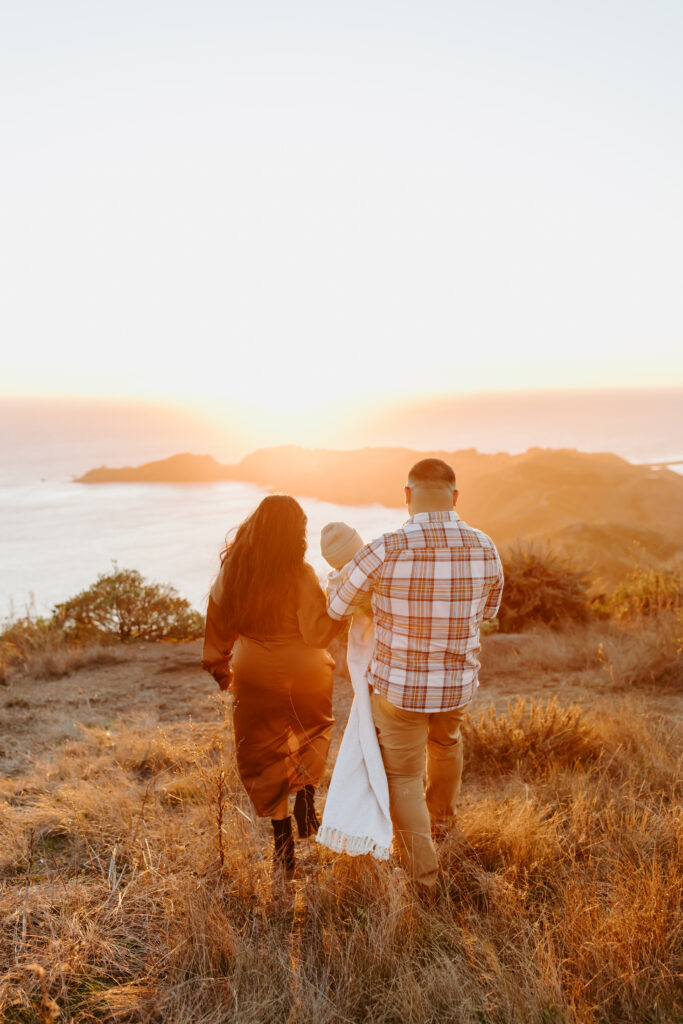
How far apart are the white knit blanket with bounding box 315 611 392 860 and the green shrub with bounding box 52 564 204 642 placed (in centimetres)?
765

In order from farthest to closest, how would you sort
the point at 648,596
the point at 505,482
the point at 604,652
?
1. the point at 505,482
2. the point at 648,596
3. the point at 604,652

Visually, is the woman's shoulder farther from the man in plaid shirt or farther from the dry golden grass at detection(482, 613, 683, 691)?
the dry golden grass at detection(482, 613, 683, 691)

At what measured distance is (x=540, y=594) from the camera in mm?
9266

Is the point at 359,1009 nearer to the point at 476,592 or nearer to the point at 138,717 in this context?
the point at 476,592

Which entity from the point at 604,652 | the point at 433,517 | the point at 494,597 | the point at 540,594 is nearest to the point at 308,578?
the point at 433,517

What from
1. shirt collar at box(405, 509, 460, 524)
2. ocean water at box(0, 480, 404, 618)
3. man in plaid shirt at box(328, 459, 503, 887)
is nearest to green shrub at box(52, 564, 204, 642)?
ocean water at box(0, 480, 404, 618)

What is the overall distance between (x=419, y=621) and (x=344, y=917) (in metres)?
1.33

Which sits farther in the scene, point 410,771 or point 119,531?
point 119,531

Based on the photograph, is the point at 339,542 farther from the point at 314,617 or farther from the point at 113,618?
the point at 113,618

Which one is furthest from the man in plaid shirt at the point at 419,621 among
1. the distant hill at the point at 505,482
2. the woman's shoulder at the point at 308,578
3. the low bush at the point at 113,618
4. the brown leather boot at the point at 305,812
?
the distant hill at the point at 505,482

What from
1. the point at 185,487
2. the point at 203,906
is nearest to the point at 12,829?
the point at 203,906

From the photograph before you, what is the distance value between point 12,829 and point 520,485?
1116 inches

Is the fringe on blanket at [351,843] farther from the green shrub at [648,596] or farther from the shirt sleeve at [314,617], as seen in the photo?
the green shrub at [648,596]

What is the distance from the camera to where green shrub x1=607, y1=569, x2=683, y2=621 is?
29.1 ft
